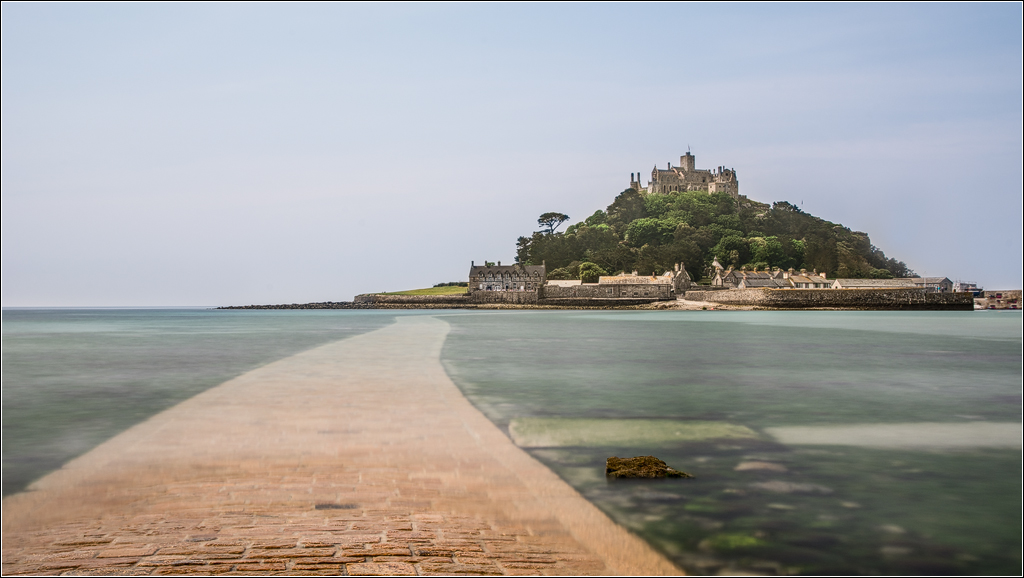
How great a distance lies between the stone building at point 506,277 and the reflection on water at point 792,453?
90.8 metres

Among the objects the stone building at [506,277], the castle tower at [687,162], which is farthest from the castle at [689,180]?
the stone building at [506,277]

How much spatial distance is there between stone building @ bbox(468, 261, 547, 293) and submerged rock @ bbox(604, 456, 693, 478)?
10146 cm

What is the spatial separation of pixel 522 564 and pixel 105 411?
1042 centimetres

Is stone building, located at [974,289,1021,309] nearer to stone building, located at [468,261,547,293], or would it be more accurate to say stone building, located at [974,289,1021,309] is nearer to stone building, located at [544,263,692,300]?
stone building, located at [544,263,692,300]

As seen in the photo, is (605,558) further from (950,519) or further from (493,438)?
(493,438)

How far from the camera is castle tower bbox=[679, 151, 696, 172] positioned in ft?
474

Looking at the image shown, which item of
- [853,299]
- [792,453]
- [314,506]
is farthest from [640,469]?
[853,299]

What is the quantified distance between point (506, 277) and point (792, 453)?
104676 mm

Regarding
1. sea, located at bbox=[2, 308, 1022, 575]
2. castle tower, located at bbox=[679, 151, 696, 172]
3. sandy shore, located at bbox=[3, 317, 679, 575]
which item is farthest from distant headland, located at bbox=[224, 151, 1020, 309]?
sandy shore, located at bbox=[3, 317, 679, 575]

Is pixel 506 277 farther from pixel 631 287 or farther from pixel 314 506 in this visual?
pixel 314 506

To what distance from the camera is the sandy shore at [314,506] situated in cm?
413

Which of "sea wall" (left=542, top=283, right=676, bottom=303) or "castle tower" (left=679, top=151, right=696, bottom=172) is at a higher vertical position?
"castle tower" (left=679, top=151, right=696, bottom=172)

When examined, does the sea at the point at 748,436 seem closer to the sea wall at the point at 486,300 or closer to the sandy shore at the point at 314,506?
the sandy shore at the point at 314,506

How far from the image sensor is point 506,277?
4437 inches
